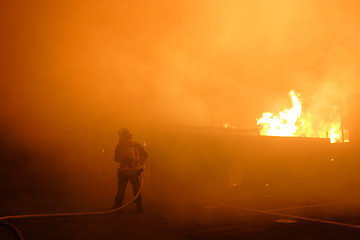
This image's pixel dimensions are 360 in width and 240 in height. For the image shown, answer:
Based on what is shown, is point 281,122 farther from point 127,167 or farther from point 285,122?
point 127,167

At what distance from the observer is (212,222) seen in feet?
20.7

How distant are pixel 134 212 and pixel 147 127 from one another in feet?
20.6

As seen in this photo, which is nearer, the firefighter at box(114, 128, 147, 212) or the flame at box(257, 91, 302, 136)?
the firefighter at box(114, 128, 147, 212)

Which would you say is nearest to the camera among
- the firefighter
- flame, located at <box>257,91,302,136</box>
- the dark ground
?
the dark ground

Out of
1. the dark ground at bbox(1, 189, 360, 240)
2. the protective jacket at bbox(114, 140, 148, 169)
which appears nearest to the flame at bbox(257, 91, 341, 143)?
the dark ground at bbox(1, 189, 360, 240)

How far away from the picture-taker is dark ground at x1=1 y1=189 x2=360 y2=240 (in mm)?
5352

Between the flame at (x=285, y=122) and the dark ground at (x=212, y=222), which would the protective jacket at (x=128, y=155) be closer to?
the dark ground at (x=212, y=222)

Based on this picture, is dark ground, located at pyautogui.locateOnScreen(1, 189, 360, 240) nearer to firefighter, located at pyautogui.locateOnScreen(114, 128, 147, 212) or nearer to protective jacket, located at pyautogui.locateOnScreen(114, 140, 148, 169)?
firefighter, located at pyautogui.locateOnScreen(114, 128, 147, 212)

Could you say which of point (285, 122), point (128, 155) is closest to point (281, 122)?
point (285, 122)

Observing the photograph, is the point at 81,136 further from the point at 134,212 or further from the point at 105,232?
the point at 105,232

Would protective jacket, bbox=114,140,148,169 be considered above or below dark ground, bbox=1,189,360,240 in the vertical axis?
above

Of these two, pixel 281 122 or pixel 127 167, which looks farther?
pixel 281 122

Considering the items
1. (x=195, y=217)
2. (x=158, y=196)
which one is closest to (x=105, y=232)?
(x=195, y=217)

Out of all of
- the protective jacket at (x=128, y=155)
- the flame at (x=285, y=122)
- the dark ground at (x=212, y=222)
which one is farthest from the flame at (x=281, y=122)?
the protective jacket at (x=128, y=155)
